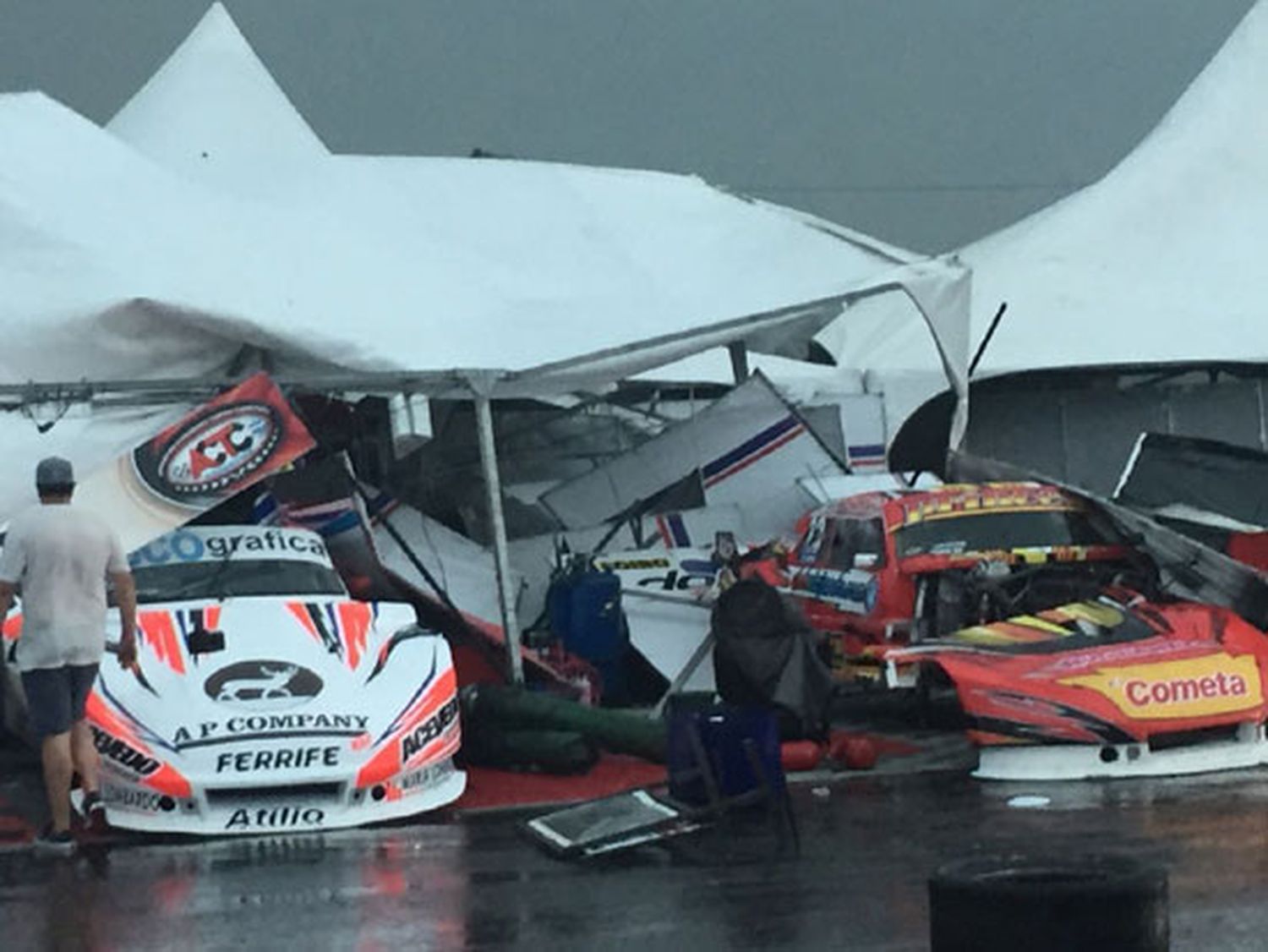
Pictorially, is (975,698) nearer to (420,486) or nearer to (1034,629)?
(1034,629)

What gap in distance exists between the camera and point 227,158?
23.3 m

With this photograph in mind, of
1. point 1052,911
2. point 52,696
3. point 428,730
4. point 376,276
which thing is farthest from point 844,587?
point 1052,911

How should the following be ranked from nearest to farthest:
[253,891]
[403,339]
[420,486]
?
[253,891] → [403,339] → [420,486]

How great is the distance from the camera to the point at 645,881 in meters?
9.47

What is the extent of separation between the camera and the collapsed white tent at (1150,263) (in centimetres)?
2975

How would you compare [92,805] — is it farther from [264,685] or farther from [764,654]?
[764,654]

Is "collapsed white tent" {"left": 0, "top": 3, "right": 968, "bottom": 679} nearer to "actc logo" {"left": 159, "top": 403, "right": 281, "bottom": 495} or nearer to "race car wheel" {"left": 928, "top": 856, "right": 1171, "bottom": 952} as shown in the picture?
"actc logo" {"left": 159, "top": 403, "right": 281, "bottom": 495}

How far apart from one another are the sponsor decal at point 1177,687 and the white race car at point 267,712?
3.35 metres

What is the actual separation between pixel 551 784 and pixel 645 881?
327 cm

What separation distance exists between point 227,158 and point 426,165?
218cm

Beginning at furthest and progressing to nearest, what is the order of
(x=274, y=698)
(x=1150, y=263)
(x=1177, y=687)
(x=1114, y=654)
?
(x=1150, y=263), (x=1114, y=654), (x=1177, y=687), (x=274, y=698)

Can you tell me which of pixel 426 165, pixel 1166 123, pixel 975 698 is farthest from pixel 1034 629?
pixel 1166 123

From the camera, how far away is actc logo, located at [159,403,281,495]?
43.6ft

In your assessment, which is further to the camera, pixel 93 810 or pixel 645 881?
pixel 93 810
